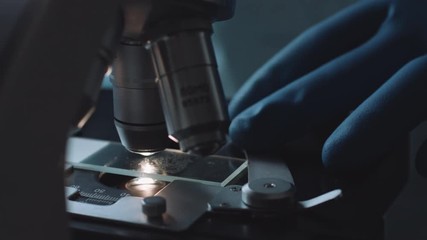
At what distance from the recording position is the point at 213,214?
625mm

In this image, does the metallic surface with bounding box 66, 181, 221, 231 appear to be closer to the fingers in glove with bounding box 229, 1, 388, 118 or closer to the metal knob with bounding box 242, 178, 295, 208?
the metal knob with bounding box 242, 178, 295, 208

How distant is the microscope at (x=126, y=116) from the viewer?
450mm

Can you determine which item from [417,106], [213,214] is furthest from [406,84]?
[213,214]

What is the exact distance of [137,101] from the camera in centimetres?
60

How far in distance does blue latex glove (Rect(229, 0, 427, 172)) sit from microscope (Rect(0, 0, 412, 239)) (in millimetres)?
58

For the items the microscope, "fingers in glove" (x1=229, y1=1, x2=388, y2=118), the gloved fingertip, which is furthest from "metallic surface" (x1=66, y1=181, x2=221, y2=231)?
"fingers in glove" (x1=229, y1=1, x2=388, y2=118)

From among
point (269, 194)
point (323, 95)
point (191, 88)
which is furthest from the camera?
point (323, 95)

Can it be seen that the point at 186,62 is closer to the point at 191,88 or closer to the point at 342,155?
the point at 191,88

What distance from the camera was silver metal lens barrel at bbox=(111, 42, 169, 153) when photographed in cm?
58

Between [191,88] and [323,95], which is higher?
[191,88]

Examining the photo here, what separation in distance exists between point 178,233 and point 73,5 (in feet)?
0.72

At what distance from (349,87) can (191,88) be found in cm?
34

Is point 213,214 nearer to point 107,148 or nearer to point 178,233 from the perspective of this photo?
point 178,233

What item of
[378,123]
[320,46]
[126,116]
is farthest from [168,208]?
[320,46]
